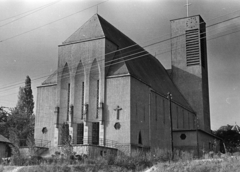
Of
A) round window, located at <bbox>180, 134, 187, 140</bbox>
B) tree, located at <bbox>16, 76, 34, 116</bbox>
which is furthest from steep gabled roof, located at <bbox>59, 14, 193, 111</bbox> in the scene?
tree, located at <bbox>16, 76, 34, 116</bbox>

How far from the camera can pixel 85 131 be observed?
35406mm

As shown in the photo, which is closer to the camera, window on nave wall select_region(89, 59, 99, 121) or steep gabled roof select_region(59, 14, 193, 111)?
window on nave wall select_region(89, 59, 99, 121)

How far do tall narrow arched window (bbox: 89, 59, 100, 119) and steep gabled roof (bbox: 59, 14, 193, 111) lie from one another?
1325 mm

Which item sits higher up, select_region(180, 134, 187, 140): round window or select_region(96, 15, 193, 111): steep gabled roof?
select_region(96, 15, 193, 111): steep gabled roof

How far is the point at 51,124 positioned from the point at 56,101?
2.38 metres

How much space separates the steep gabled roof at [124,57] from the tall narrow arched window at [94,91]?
1.33m

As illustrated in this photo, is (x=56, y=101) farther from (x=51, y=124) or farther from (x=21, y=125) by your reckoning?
(x=21, y=125)

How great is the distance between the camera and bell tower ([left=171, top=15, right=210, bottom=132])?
54.2 metres

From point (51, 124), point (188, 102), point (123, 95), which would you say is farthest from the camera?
point (188, 102)

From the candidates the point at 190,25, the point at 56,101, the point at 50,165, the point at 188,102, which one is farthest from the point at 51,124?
the point at 190,25

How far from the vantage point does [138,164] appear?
952 inches

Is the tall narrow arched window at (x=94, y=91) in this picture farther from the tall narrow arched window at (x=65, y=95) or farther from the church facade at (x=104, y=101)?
the tall narrow arched window at (x=65, y=95)

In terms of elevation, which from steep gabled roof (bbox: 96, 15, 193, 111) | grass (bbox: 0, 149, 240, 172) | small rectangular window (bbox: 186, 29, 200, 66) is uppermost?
small rectangular window (bbox: 186, 29, 200, 66)

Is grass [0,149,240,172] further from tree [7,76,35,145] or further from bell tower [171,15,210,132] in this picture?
tree [7,76,35,145]
